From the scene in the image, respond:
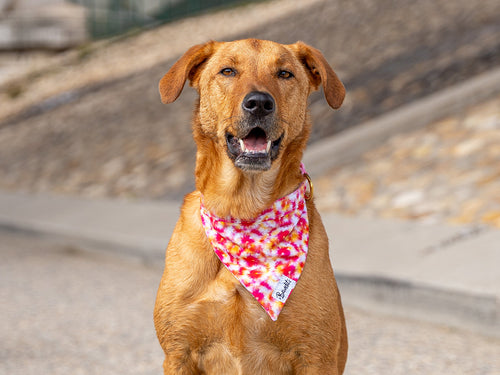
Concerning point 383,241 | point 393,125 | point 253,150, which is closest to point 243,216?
point 253,150

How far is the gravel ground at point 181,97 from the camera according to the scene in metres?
12.3

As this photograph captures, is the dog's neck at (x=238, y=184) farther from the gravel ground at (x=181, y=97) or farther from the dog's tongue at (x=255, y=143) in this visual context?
the gravel ground at (x=181, y=97)

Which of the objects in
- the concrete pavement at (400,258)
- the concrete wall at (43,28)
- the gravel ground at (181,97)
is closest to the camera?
the concrete pavement at (400,258)

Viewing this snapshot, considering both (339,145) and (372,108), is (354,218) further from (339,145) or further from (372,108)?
(372,108)

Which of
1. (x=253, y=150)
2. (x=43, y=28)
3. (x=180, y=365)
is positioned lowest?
(x=43, y=28)

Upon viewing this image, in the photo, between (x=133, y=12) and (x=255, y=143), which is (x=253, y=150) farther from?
(x=133, y=12)

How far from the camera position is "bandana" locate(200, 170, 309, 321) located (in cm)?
343

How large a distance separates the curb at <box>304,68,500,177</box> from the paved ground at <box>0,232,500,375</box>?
3.39 meters

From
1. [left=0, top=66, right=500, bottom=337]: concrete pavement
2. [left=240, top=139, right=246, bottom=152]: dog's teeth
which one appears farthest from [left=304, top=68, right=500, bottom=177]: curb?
[left=240, top=139, right=246, bottom=152]: dog's teeth

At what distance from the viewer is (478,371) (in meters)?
4.80

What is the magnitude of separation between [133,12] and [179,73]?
85.5 feet

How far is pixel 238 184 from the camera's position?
3566 millimetres

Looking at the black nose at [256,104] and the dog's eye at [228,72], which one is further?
the dog's eye at [228,72]

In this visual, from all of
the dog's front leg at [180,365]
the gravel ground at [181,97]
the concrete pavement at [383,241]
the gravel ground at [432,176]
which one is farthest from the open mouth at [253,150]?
the gravel ground at [181,97]
